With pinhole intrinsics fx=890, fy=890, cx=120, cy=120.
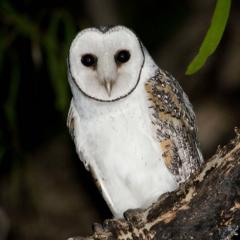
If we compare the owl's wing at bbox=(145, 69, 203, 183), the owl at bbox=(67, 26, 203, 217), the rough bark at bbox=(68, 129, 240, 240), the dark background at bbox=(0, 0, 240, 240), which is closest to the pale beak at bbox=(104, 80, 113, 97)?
the owl at bbox=(67, 26, 203, 217)

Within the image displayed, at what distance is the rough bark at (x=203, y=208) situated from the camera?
7.75 ft

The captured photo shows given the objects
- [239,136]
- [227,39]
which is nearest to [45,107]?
[227,39]

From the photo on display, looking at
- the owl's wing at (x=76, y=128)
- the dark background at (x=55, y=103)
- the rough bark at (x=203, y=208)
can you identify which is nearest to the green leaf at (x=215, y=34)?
the rough bark at (x=203, y=208)

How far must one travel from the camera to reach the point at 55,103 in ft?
14.4

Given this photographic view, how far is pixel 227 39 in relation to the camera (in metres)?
4.31

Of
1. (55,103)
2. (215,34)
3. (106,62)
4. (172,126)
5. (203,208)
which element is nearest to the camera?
(215,34)

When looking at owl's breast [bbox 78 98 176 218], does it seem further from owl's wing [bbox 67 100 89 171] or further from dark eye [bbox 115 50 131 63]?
dark eye [bbox 115 50 131 63]

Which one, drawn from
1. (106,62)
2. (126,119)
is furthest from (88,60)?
(126,119)

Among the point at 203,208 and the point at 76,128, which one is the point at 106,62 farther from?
the point at 203,208

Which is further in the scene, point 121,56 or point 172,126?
point 172,126

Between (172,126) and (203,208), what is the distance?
0.56 metres

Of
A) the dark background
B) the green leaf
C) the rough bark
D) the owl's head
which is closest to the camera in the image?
the green leaf

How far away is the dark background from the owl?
97 cm

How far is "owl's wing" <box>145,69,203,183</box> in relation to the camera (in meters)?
2.89
